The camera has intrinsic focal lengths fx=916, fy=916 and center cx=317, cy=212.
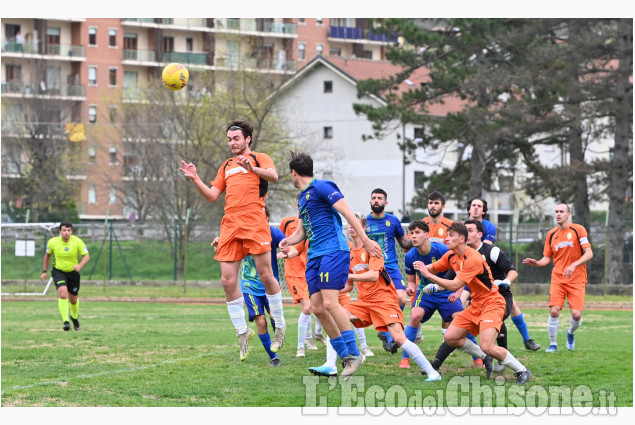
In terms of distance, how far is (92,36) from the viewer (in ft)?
228

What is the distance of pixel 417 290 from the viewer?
11461 mm

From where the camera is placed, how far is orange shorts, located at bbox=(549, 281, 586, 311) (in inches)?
523

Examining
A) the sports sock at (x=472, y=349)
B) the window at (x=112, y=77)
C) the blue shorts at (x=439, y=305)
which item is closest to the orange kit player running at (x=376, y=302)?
the sports sock at (x=472, y=349)

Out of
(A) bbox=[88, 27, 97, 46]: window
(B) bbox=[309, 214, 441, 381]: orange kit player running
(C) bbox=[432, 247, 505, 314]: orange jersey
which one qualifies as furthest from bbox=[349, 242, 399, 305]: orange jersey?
(A) bbox=[88, 27, 97, 46]: window

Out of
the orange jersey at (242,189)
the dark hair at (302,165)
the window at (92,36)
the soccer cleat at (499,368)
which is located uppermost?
the window at (92,36)

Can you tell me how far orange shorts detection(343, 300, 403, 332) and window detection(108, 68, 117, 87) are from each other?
63.6 metres

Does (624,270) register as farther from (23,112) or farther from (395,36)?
(23,112)

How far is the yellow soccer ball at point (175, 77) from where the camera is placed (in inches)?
421

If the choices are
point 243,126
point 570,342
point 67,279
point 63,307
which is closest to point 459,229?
point 243,126

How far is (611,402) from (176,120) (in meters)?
36.3

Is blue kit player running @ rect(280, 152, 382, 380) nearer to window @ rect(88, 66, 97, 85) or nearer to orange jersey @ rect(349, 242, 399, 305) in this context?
orange jersey @ rect(349, 242, 399, 305)

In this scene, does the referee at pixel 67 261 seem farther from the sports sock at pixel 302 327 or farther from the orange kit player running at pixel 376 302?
the orange kit player running at pixel 376 302

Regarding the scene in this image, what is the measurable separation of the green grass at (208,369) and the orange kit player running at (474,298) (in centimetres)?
36

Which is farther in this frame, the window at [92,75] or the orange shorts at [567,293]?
the window at [92,75]
